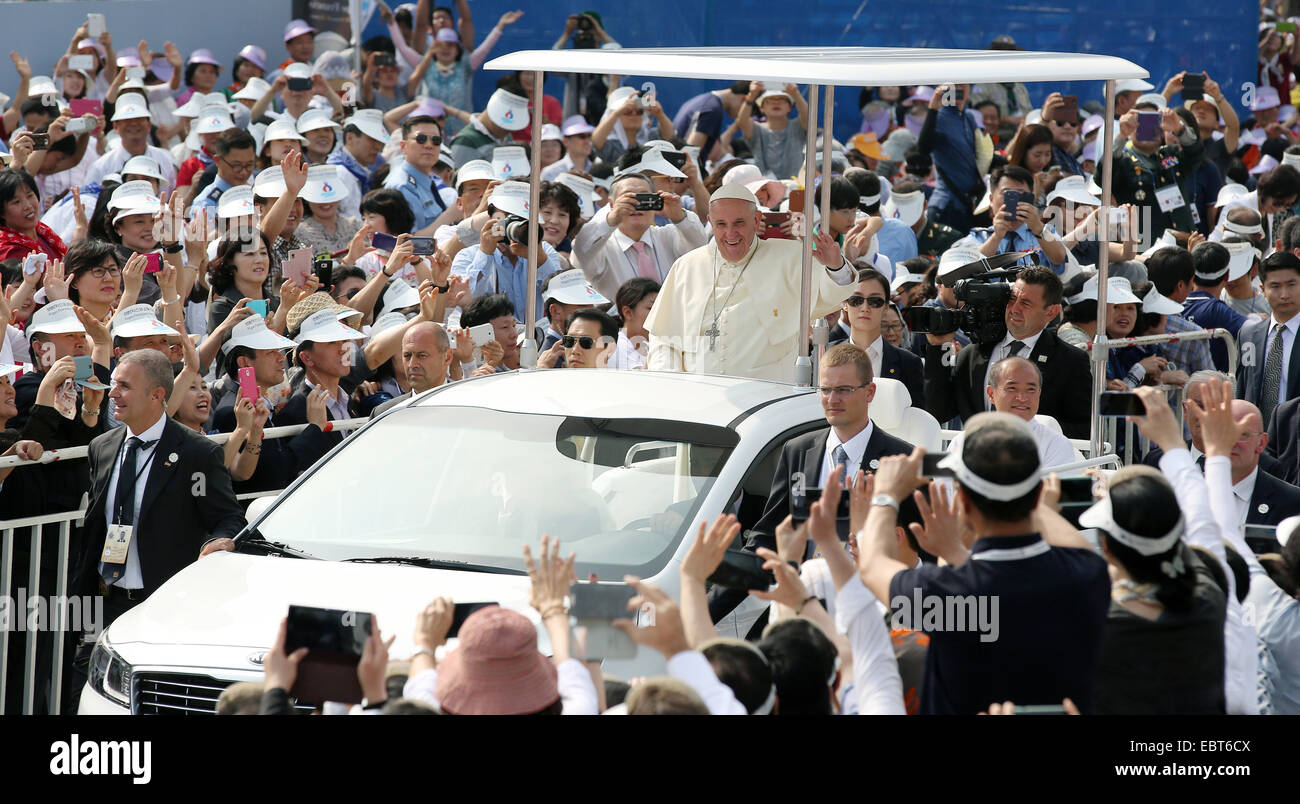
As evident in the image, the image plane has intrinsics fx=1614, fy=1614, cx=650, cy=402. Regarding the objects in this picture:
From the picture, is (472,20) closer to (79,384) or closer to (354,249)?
(354,249)

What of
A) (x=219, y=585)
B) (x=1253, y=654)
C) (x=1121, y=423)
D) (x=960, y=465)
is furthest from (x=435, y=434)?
(x=1121, y=423)

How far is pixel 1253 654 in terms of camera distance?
430cm

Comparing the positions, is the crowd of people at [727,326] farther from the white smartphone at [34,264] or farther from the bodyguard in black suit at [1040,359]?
the white smartphone at [34,264]

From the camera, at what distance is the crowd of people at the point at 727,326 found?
157 inches

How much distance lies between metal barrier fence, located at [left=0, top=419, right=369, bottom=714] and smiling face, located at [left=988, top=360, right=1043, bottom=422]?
12.9ft

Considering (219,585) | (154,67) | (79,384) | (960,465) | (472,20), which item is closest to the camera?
(960,465)

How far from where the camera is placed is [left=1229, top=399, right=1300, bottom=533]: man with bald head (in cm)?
675

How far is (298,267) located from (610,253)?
223cm

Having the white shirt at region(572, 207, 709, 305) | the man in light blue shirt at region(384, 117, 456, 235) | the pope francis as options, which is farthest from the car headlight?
the man in light blue shirt at region(384, 117, 456, 235)

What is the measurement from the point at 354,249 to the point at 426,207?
9.69 feet

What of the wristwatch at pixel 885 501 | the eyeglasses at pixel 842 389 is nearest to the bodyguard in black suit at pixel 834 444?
the eyeglasses at pixel 842 389

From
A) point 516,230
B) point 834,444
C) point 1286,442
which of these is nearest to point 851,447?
point 834,444

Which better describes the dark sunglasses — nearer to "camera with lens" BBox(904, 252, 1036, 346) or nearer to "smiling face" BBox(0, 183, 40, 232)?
"camera with lens" BBox(904, 252, 1036, 346)

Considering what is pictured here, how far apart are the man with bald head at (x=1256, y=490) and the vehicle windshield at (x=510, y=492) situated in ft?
7.64
